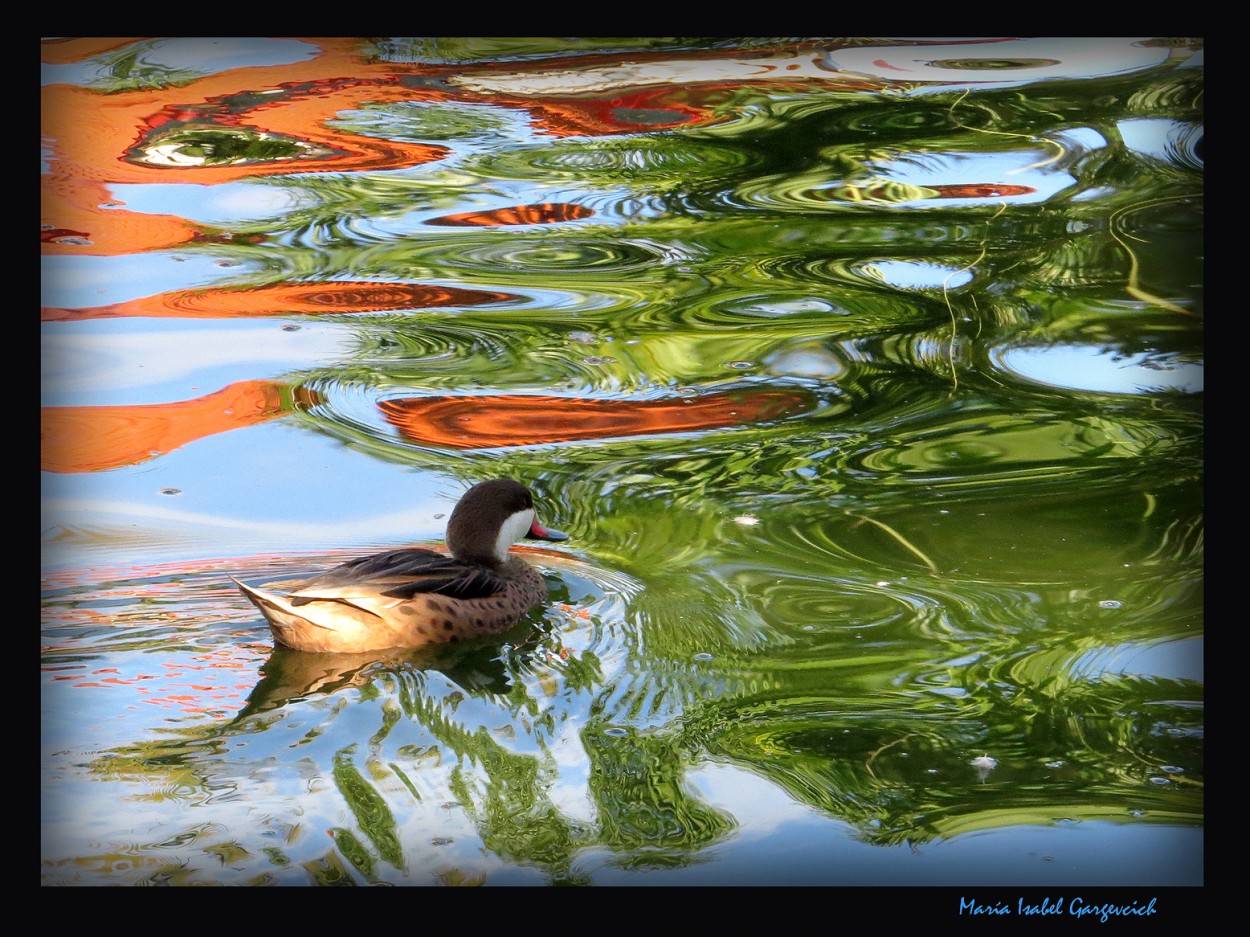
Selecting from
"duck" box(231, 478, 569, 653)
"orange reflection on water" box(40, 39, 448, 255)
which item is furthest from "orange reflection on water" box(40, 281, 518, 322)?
"duck" box(231, 478, 569, 653)

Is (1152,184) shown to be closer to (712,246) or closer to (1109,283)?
(1109,283)

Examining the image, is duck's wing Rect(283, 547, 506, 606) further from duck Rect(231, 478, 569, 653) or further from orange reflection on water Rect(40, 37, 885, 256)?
orange reflection on water Rect(40, 37, 885, 256)

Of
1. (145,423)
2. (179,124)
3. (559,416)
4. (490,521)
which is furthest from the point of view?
(179,124)

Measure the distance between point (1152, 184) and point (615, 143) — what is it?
2.06 meters

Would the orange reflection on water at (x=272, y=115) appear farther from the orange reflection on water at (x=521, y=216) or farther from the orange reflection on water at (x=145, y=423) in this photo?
the orange reflection on water at (x=145, y=423)

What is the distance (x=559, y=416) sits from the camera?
5.50 meters

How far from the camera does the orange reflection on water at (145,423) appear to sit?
16.9 feet

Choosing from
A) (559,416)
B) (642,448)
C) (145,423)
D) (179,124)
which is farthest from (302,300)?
(642,448)

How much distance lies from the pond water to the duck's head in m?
0.17

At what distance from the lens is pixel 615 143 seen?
21.4ft

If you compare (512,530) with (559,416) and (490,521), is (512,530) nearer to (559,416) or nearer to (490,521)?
(490,521)

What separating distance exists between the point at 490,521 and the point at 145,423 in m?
1.28

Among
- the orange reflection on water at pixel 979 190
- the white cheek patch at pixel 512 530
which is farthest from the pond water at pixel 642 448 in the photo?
the white cheek patch at pixel 512 530

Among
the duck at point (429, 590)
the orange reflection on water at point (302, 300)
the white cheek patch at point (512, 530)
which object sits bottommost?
the duck at point (429, 590)
